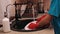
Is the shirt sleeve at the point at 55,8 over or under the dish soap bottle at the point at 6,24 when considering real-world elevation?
over

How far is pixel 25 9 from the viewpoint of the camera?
6.96 feet

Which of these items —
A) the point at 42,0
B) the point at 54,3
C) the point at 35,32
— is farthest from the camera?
the point at 42,0

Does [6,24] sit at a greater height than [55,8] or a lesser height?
lesser

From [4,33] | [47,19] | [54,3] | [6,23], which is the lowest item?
[4,33]

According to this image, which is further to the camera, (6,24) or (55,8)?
(6,24)

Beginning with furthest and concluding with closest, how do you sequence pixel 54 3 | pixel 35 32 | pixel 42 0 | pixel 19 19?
pixel 42 0
pixel 19 19
pixel 35 32
pixel 54 3

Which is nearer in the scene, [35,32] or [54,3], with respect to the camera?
[54,3]

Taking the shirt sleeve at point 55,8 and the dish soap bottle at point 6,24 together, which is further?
the dish soap bottle at point 6,24

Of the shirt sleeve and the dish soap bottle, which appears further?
the dish soap bottle

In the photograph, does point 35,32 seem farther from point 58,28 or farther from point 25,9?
point 25,9

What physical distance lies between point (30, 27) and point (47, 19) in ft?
1.96

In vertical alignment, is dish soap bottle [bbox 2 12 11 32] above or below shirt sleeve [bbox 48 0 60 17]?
below

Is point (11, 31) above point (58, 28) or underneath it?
underneath

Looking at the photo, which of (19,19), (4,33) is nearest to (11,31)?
(4,33)
